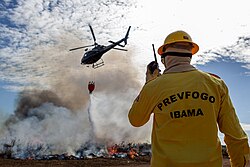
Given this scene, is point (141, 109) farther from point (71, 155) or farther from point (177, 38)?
point (71, 155)

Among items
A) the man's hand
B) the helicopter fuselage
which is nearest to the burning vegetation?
the helicopter fuselage

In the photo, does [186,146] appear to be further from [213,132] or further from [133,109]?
[133,109]

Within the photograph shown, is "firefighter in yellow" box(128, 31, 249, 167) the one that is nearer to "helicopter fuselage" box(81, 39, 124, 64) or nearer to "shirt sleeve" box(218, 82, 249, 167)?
"shirt sleeve" box(218, 82, 249, 167)

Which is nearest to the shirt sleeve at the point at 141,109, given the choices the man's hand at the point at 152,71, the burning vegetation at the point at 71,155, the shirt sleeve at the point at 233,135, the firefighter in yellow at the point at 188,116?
the firefighter in yellow at the point at 188,116

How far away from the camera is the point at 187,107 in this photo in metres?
2.99

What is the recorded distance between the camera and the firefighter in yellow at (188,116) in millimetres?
2900

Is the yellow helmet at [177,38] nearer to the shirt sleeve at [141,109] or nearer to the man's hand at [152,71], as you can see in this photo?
the man's hand at [152,71]

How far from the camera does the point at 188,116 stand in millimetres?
2961

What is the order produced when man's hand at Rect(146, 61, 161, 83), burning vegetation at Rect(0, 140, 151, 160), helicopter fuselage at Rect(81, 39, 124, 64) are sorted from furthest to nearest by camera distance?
helicopter fuselage at Rect(81, 39, 124, 64) → burning vegetation at Rect(0, 140, 151, 160) → man's hand at Rect(146, 61, 161, 83)

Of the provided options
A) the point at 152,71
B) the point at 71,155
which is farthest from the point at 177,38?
the point at 71,155

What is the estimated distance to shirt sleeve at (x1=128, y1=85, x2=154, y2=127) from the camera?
319 cm

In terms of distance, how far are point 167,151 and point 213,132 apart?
1.36 ft

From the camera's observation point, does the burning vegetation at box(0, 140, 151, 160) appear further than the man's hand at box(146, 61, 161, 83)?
Yes

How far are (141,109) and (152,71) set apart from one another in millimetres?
613
